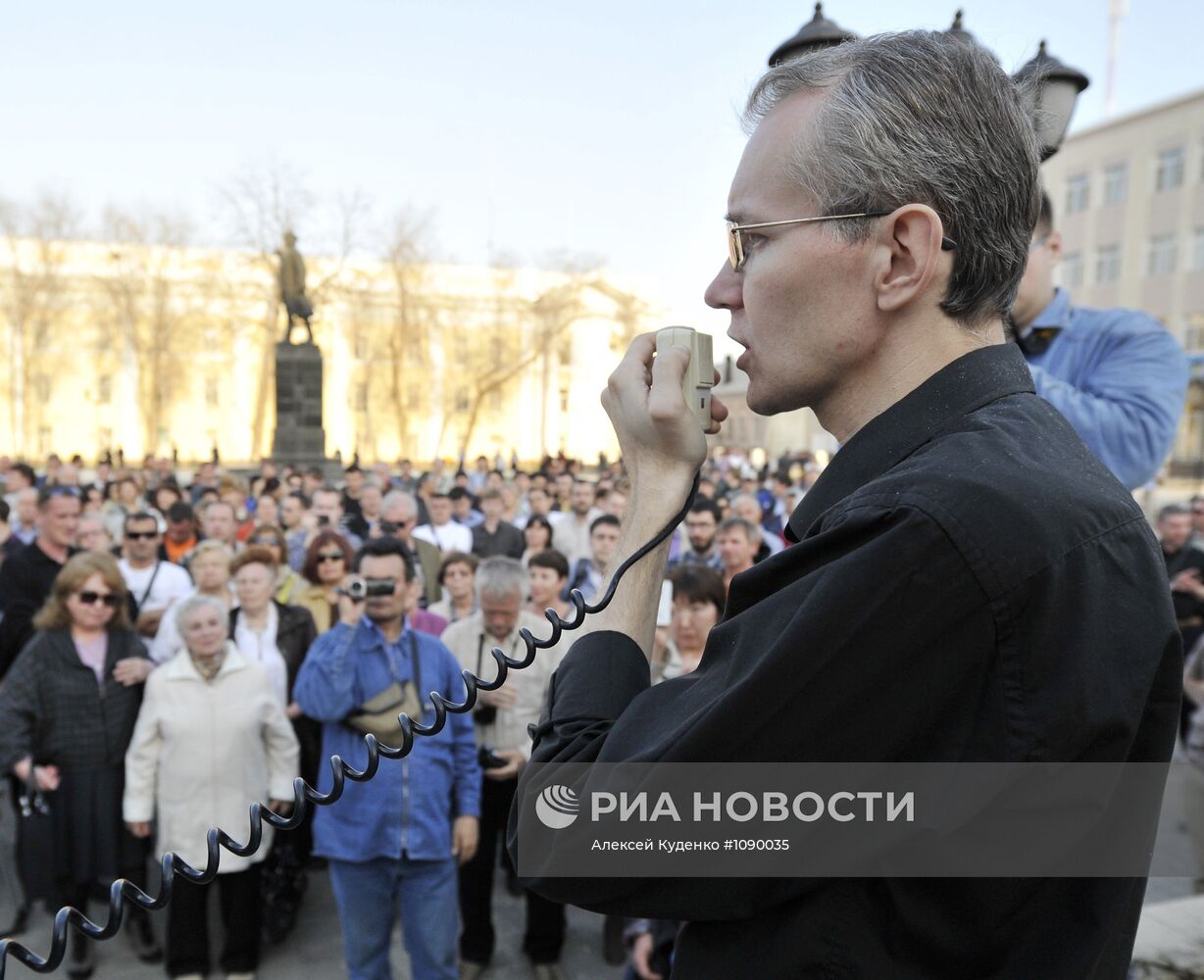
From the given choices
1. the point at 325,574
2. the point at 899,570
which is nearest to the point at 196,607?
the point at 325,574

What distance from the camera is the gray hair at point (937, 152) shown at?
1180 mm

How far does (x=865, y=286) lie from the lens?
4.00 feet

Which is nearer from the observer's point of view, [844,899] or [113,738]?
[844,899]

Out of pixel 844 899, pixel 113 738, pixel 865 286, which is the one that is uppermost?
pixel 865 286

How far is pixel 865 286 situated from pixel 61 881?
16.6ft

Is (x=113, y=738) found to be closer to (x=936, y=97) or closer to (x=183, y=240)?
(x=936, y=97)

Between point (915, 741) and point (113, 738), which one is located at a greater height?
point (915, 741)

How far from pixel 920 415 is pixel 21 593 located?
7.05 m

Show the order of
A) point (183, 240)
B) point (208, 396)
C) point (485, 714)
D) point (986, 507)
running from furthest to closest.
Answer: point (208, 396)
point (183, 240)
point (485, 714)
point (986, 507)

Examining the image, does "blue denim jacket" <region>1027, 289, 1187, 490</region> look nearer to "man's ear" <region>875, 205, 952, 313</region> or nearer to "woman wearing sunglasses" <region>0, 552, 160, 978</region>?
"man's ear" <region>875, 205, 952, 313</region>

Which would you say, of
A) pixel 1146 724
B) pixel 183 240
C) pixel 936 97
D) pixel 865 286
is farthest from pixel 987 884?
pixel 183 240

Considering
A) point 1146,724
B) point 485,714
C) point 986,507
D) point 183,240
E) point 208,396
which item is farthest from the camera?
point 208,396

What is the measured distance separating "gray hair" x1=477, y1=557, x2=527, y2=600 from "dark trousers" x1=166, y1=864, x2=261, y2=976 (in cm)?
175

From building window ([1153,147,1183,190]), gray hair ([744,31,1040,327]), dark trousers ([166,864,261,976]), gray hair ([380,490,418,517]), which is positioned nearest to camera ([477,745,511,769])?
dark trousers ([166,864,261,976])
